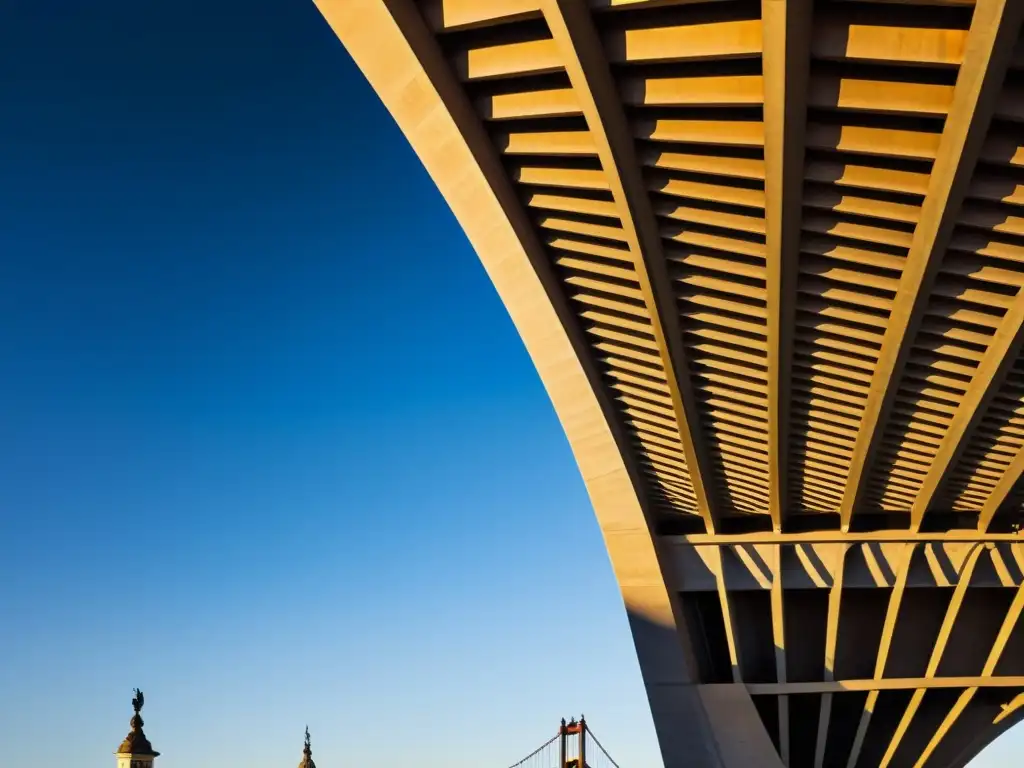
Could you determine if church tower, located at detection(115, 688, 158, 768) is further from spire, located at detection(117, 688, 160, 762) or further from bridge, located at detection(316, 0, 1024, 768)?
bridge, located at detection(316, 0, 1024, 768)

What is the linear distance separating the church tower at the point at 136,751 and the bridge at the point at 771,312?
13430mm

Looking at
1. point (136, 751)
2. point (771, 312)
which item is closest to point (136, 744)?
point (136, 751)

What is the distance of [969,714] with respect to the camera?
16844 millimetres

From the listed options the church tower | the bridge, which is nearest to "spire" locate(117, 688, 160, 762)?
the church tower

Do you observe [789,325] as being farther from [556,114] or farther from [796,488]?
[796,488]

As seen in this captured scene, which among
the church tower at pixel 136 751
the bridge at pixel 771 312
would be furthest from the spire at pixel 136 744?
the bridge at pixel 771 312

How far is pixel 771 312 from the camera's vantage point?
30.6 ft

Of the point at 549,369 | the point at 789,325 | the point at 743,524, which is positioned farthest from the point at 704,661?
the point at 789,325

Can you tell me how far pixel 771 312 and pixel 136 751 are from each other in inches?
752

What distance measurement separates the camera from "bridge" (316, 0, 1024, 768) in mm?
6855

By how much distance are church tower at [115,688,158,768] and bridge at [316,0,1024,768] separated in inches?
529

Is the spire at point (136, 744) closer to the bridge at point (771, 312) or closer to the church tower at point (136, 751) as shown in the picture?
the church tower at point (136, 751)

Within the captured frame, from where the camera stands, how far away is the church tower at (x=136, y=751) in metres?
22.0

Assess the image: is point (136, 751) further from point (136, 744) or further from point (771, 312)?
point (771, 312)
